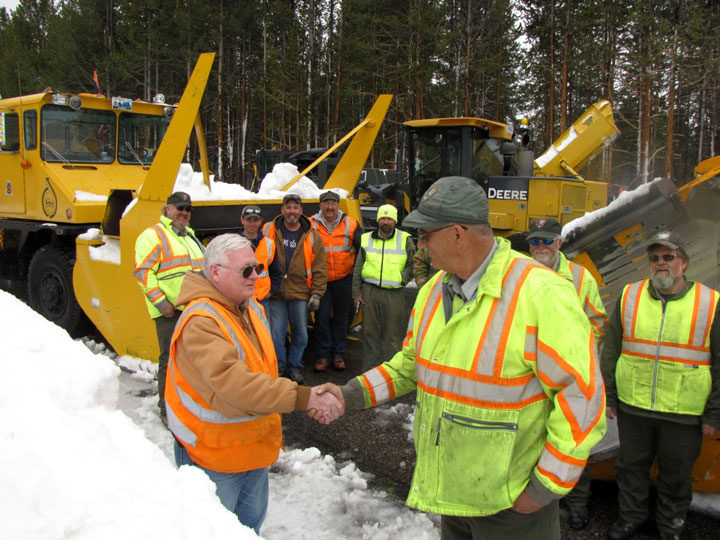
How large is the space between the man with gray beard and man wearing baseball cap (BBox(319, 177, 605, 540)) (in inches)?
54.5

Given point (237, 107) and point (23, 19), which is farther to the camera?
point (23, 19)

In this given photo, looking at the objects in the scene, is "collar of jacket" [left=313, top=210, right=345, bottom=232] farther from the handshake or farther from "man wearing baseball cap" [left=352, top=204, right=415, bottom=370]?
the handshake

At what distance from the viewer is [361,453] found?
13.1ft

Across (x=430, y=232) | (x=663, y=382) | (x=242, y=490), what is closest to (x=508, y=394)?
(x=430, y=232)

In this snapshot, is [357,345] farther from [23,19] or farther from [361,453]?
[23,19]

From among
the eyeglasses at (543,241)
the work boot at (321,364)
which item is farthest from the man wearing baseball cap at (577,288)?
the work boot at (321,364)

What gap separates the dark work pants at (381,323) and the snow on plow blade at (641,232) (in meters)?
1.61

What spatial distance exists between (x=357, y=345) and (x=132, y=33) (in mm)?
24185

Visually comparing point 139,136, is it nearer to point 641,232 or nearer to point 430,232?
point 641,232

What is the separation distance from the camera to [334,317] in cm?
590

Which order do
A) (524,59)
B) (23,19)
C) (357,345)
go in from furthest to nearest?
(23,19) → (524,59) → (357,345)

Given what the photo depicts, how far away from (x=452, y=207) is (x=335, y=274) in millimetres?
3959

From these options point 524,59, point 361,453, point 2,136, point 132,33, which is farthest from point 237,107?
point 361,453

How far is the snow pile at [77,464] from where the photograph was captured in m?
1.10
